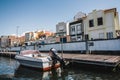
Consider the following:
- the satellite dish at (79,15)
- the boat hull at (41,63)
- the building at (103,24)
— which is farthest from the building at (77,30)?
the boat hull at (41,63)

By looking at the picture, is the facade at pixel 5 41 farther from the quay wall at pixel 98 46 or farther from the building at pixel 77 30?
the quay wall at pixel 98 46

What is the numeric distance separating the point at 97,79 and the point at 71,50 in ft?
53.0

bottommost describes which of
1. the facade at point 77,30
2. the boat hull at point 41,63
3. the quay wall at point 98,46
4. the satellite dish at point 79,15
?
the boat hull at point 41,63

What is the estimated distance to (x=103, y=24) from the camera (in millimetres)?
35906

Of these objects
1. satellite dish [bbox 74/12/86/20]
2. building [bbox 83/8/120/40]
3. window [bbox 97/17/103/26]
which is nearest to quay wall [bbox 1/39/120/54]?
building [bbox 83/8/120/40]

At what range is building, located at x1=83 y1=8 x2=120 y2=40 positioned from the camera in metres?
34.5

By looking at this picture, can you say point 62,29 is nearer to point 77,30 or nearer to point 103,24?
point 77,30

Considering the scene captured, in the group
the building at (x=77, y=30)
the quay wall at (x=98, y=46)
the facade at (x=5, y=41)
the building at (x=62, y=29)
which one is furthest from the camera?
the facade at (x=5, y=41)

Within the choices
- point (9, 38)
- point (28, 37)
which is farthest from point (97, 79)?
point (9, 38)

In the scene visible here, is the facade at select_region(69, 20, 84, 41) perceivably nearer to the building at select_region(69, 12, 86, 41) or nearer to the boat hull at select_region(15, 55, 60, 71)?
the building at select_region(69, 12, 86, 41)

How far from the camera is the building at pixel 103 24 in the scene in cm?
3450

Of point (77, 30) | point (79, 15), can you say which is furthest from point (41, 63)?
point (79, 15)

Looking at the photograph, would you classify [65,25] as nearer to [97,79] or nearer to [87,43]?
[87,43]

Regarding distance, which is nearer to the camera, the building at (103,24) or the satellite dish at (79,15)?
the building at (103,24)
